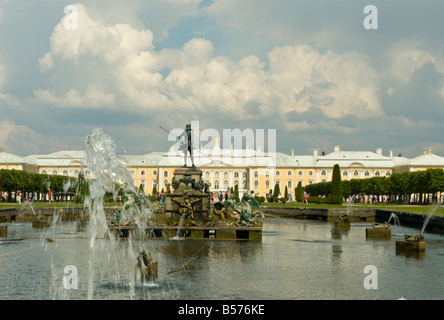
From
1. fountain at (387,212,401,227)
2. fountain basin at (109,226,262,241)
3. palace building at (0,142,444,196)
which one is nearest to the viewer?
fountain basin at (109,226,262,241)

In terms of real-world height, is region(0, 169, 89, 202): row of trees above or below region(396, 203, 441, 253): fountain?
above

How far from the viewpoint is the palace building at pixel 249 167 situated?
114375 mm

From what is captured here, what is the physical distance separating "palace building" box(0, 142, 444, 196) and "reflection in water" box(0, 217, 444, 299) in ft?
318

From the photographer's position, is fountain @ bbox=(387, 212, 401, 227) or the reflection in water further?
fountain @ bbox=(387, 212, 401, 227)

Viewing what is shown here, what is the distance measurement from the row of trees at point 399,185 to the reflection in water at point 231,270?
1369 inches

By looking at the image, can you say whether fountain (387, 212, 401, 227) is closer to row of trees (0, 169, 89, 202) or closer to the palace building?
row of trees (0, 169, 89, 202)

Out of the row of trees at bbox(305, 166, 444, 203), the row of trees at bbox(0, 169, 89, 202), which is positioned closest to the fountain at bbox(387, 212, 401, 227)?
the row of trees at bbox(305, 166, 444, 203)

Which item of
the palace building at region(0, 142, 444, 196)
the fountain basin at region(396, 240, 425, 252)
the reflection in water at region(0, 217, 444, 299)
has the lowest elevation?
the reflection in water at region(0, 217, 444, 299)

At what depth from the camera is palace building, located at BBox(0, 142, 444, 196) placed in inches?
4503

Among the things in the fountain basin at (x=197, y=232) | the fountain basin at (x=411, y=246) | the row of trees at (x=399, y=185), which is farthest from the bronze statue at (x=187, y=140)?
the row of trees at (x=399, y=185)
